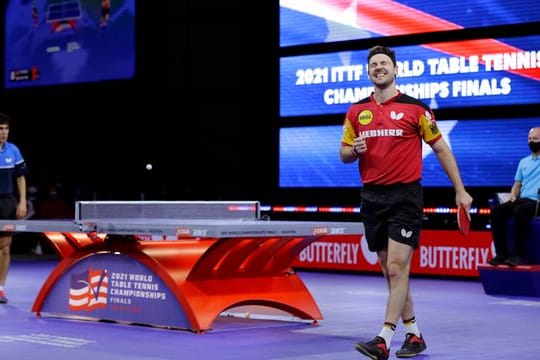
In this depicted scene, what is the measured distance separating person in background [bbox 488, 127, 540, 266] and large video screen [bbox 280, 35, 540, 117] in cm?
187

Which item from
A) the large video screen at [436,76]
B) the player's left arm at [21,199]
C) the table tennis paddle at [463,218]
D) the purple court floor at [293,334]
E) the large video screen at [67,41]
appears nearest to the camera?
the table tennis paddle at [463,218]

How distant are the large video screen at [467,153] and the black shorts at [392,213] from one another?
7452 millimetres

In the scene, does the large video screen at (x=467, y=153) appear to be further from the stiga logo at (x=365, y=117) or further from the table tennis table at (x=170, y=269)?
the stiga logo at (x=365, y=117)

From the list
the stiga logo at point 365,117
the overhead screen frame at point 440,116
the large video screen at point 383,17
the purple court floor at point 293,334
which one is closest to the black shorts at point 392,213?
the stiga logo at point 365,117

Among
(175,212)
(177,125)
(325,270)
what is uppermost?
(177,125)

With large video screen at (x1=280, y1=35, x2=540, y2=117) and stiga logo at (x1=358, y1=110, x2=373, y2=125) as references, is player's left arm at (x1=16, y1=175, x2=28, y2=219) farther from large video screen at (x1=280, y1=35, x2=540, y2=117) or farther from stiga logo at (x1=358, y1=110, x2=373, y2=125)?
large video screen at (x1=280, y1=35, x2=540, y2=117)

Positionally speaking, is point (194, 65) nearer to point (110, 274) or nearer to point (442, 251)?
point (442, 251)

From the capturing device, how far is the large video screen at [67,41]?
779 inches

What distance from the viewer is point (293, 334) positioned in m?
8.94

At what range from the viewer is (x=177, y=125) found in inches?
783

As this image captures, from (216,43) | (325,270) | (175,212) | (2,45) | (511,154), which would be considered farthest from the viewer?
(2,45)

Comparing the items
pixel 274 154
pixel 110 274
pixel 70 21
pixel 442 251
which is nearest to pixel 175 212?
pixel 110 274

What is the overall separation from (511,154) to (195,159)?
6.75 metres

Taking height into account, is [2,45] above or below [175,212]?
above
